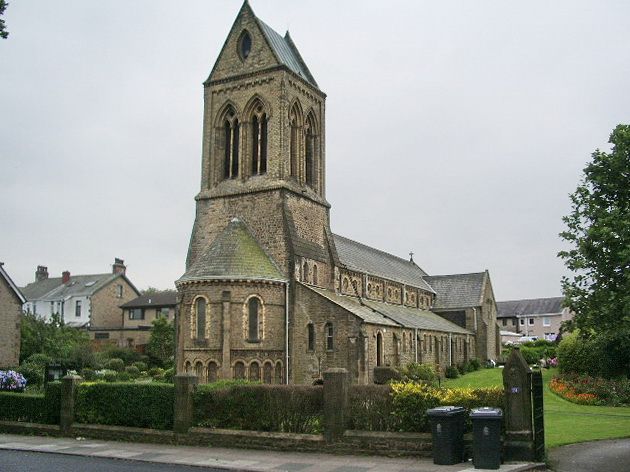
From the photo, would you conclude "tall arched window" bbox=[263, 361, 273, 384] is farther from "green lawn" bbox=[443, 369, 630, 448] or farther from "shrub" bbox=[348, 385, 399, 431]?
"shrub" bbox=[348, 385, 399, 431]

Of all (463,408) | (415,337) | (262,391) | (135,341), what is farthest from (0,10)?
(135,341)

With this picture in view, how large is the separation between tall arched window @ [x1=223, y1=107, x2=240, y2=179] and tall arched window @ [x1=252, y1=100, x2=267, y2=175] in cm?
111

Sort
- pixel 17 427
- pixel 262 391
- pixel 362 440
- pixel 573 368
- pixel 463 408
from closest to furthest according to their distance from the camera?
pixel 463 408, pixel 362 440, pixel 262 391, pixel 17 427, pixel 573 368

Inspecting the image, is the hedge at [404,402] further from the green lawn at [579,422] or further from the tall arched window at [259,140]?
the tall arched window at [259,140]

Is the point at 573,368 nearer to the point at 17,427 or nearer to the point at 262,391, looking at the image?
the point at 262,391

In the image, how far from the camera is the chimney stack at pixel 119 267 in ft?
251

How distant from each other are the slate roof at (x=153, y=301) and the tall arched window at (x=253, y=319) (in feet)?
110

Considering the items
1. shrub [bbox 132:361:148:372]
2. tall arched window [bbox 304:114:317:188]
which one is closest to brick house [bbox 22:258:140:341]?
shrub [bbox 132:361:148:372]

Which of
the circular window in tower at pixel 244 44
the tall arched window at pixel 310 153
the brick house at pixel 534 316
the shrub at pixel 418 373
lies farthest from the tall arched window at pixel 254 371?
the brick house at pixel 534 316

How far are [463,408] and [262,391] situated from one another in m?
5.80

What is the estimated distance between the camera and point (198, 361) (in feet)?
114

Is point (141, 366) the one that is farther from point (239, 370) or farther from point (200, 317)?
point (239, 370)

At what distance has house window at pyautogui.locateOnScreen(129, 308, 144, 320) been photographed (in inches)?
2731

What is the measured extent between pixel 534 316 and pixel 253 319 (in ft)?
249
